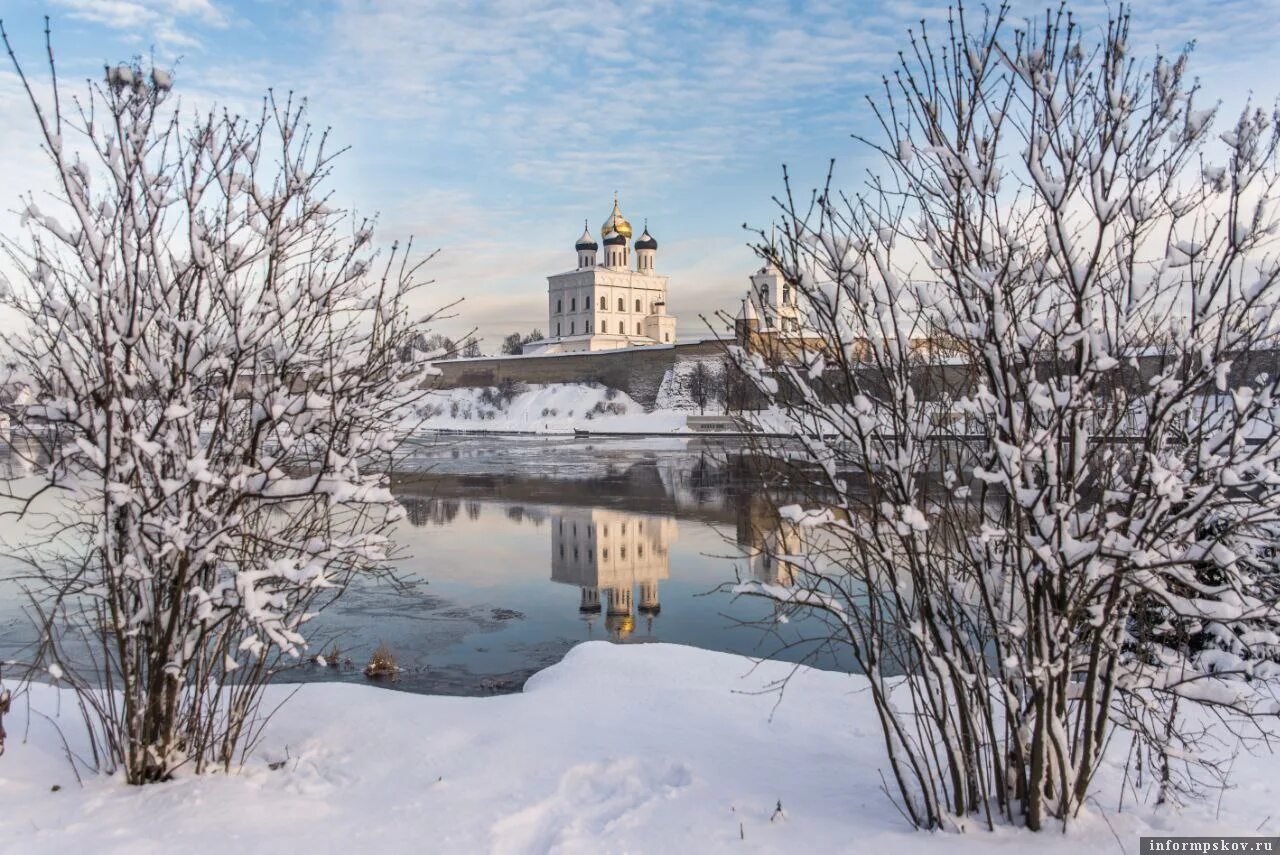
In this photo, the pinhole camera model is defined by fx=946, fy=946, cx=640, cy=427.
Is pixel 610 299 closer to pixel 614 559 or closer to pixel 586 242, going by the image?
pixel 586 242

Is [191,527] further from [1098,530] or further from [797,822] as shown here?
[1098,530]

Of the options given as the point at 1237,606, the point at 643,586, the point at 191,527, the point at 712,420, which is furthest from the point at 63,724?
the point at 712,420

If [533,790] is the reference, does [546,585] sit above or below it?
below

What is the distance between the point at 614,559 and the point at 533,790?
26.7 feet

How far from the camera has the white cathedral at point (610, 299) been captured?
69.1m

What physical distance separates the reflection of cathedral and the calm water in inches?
1.1

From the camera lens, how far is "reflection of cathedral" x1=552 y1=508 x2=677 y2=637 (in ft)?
30.8

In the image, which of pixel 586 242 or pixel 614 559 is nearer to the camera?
pixel 614 559

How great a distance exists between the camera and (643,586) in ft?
34.2

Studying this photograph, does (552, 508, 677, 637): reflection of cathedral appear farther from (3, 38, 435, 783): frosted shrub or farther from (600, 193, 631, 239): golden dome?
(600, 193, 631, 239): golden dome

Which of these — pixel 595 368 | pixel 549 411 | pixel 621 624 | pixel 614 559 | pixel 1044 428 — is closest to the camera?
pixel 1044 428

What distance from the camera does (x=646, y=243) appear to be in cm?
7238

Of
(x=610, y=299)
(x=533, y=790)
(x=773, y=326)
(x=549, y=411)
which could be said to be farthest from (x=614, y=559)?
(x=610, y=299)

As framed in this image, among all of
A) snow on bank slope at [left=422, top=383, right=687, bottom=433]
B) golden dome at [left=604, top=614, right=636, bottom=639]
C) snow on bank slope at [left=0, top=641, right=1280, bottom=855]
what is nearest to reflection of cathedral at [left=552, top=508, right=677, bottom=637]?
golden dome at [left=604, top=614, right=636, bottom=639]
